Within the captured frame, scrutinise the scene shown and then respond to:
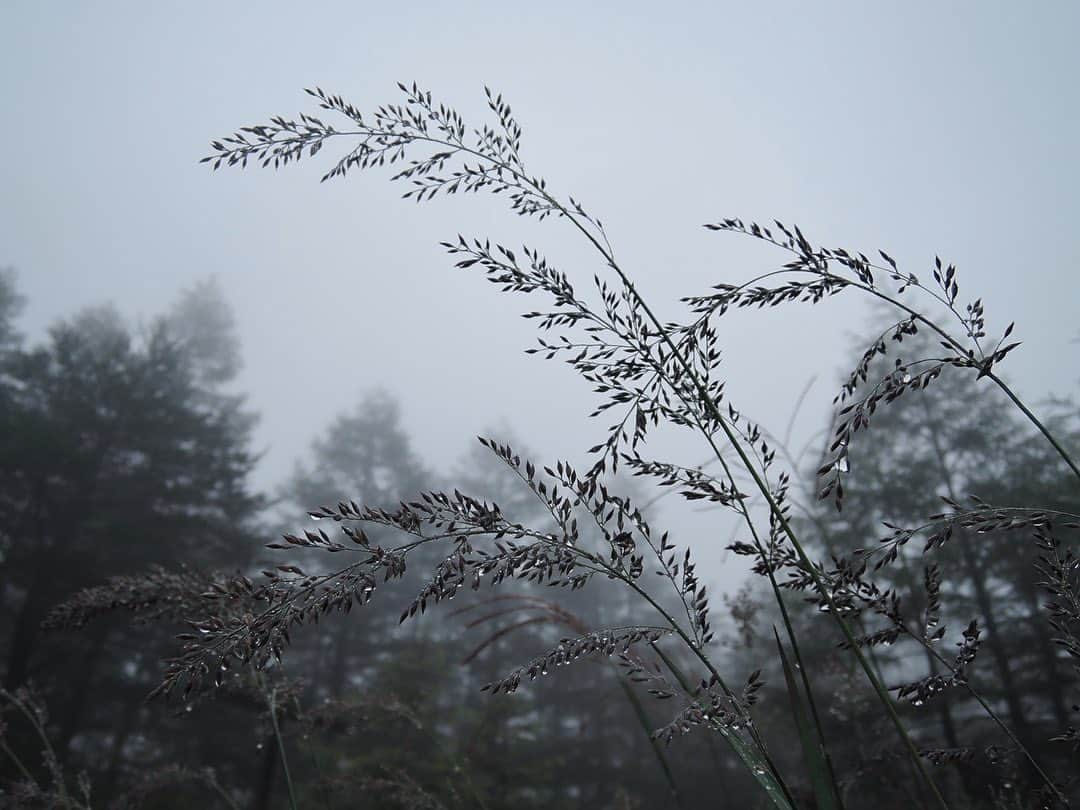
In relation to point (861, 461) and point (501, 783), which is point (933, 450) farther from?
point (501, 783)

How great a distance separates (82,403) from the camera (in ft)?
57.0

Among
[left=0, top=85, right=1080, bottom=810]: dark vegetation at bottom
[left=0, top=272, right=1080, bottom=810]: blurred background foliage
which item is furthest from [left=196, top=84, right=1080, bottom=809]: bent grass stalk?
[left=0, top=272, right=1080, bottom=810]: blurred background foliage

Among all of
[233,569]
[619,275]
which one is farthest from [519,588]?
[619,275]

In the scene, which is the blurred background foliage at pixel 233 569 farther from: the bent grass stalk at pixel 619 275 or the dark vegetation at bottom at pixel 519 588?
the bent grass stalk at pixel 619 275

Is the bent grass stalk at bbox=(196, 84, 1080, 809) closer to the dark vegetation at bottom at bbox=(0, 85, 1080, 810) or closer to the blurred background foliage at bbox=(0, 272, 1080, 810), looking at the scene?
the dark vegetation at bottom at bbox=(0, 85, 1080, 810)

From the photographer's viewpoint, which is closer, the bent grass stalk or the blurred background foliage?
the bent grass stalk

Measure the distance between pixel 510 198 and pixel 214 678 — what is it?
1.12m

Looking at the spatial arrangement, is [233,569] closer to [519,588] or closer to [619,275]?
[619,275]

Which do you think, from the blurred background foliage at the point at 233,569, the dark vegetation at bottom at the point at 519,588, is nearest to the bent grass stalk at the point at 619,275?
the dark vegetation at bottom at the point at 519,588

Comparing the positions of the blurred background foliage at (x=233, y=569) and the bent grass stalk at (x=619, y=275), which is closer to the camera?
the bent grass stalk at (x=619, y=275)

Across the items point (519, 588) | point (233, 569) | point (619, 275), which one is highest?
point (519, 588)

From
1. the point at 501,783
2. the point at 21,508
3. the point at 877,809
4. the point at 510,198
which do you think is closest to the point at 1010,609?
the point at 877,809

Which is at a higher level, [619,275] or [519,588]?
→ [519,588]

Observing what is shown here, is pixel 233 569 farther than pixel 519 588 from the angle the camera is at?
No
